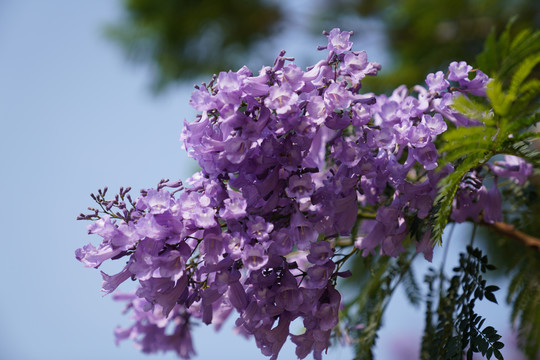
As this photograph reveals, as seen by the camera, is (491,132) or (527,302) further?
(527,302)

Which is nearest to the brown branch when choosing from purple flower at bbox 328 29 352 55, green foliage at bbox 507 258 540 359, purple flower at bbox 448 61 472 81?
green foliage at bbox 507 258 540 359

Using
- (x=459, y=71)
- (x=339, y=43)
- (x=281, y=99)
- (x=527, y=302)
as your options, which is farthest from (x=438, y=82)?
(x=527, y=302)

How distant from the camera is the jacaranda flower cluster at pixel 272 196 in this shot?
3.25 feet

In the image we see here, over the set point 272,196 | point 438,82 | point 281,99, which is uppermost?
point 438,82

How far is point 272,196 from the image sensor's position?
1.04 metres

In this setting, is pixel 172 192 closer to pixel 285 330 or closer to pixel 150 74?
pixel 285 330

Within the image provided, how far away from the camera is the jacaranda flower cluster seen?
0.99 meters

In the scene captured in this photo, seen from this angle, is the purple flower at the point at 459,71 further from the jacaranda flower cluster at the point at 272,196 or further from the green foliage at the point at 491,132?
the green foliage at the point at 491,132

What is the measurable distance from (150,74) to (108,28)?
530 millimetres

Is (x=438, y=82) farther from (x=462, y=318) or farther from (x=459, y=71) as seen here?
(x=462, y=318)

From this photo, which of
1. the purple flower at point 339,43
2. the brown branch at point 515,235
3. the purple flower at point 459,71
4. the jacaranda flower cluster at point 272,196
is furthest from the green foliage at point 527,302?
the purple flower at point 339,43

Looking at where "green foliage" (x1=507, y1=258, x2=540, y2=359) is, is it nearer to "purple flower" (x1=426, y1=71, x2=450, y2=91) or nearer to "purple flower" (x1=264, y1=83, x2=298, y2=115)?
"purple flower" (x1=426, y1=71, x2=450, y2=91)

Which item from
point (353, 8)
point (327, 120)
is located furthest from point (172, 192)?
point (353, 8)

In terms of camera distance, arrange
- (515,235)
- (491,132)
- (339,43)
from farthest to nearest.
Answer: (515,235), (339,43), (491,132)
